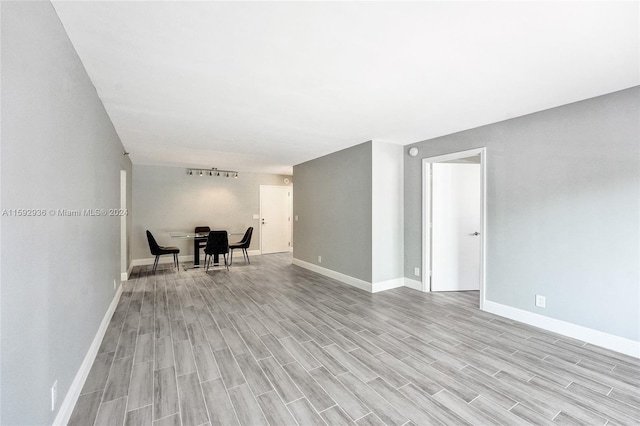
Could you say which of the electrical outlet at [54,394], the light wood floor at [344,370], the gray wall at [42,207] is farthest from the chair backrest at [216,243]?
the electrical outlet at [54,394]

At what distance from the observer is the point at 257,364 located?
229cm

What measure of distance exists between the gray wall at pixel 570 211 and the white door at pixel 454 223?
0.83 metres

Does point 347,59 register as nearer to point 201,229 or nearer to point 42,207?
point 42,207

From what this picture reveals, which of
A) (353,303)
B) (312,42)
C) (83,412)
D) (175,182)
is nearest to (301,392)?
(83,412)

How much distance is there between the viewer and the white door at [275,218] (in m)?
8.01

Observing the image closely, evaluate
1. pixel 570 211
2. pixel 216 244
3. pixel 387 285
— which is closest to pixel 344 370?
pixel 387 285

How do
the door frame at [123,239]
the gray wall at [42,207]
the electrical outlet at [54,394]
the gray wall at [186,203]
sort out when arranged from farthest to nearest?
the gray wall at [186,203] → the door frame at [123,239] → the electrical outlet at [54,394] → the gray wall at [42,207]

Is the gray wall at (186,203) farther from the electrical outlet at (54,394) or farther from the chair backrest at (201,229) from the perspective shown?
the electrical outlet at (54,394)

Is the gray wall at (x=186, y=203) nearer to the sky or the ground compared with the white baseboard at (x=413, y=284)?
nearer to the sky

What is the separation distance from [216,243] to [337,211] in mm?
2835

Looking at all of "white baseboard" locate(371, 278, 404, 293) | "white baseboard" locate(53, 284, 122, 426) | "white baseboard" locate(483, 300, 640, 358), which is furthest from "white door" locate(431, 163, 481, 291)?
"white baseboard" locate(53, 284, 122, 426)

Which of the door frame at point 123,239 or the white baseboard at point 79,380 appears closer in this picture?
the white baseboard at point 79,380

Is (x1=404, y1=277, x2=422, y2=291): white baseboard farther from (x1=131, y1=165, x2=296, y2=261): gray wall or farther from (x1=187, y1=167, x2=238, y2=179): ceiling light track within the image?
(x1=187, y1=167, x2=238, y2=179): ceiling light track

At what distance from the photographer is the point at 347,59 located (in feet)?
6.51
